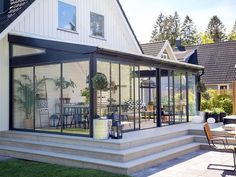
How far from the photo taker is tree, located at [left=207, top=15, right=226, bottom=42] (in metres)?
51.8

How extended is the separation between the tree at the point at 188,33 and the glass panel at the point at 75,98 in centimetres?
4497

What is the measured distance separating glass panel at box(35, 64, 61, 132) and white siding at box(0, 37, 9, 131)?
1311 mm

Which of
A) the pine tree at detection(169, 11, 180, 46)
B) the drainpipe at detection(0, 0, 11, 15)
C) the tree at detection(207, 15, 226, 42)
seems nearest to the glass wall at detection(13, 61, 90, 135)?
the drainpipe at detection(0, 0, 11, 15)

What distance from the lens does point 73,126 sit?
9789 millimetres

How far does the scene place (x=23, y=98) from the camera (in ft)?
36.3

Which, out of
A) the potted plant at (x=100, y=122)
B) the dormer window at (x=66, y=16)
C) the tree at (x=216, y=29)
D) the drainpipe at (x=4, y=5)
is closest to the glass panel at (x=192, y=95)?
the dormer window at (x=66, y=16)

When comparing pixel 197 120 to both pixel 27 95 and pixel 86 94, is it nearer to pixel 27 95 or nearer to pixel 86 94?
pixel 86 94

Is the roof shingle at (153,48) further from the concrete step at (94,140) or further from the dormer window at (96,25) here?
the concrete step at (94,140)

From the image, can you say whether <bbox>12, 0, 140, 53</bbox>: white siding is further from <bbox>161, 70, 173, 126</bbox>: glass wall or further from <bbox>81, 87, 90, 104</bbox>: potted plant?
<bbox>161, 70, 173, 126</bbox>: glass wall

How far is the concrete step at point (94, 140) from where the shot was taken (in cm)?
852

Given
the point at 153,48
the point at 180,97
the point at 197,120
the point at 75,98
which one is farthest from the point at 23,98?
the point at 153,48

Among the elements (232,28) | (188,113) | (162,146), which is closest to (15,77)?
(162,146)

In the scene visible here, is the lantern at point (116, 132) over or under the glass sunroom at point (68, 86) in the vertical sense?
under

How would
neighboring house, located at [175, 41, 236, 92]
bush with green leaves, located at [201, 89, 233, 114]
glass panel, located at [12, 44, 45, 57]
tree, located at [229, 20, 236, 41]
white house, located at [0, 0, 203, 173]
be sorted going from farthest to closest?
tree, located at [229, 20, 236, 41] → neighboring house, located at [175, 41, 236, 92] → bush with green leaves, located at [201, 89, 233, 114] → glass panel, located at [12, 44, 45, 57] → white house, located at [0, 0, 203, 173]
